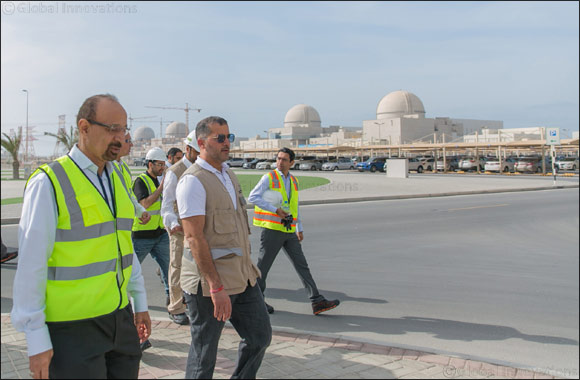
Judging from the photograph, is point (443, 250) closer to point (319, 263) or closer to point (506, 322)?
point (319, 263)

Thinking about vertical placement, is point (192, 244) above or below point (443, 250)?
above

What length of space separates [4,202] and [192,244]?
1820 cm

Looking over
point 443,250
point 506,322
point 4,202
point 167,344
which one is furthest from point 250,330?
point 4,202

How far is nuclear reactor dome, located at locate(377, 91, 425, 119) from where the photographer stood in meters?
81.6

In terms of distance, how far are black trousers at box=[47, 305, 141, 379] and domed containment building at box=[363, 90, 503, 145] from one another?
225ft

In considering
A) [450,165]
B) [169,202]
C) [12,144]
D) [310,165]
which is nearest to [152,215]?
[169,202]

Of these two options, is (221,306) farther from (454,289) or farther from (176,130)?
(176,130)

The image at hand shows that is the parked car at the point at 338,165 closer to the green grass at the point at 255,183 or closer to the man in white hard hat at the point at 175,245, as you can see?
the green grass at the point at 255,183

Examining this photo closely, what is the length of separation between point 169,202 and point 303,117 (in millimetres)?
96159

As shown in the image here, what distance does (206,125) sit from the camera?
3312 millimetres

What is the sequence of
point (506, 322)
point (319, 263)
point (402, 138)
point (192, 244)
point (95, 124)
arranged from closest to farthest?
point (95, 124) < point (192, 244) < point (506, 322) < point (319, 263) < point (402, 138)

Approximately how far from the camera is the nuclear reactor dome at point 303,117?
99938 millimetres

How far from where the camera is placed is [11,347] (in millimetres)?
4148

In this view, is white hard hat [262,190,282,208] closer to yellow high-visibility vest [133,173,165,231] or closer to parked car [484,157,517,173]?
yellow high-visibility vest [133,173,165,231]
